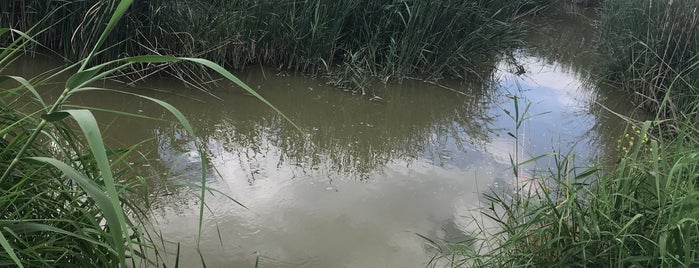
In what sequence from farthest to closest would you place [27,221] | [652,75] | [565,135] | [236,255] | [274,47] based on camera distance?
[274,47] < [652,75] < [565,135] < [236,255] < [27,221]

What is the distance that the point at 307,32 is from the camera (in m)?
4.68

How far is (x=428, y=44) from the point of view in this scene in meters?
4.84

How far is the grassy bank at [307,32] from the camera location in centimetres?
400

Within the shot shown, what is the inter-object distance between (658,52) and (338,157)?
2.93m

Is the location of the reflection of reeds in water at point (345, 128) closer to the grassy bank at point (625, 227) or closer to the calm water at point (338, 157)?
the calm water at point (338, 157)

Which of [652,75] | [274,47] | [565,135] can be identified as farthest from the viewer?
[274,47]

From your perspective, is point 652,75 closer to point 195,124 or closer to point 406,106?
point 406,106

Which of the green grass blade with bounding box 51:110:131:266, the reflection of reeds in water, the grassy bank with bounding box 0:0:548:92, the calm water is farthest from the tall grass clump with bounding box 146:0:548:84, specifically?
the green grass blade with bounding box 51:110:131:266

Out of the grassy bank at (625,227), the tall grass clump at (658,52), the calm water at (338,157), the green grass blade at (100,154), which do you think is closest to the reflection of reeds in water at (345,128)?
the calm water at (338,157)

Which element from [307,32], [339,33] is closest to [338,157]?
[307,32]

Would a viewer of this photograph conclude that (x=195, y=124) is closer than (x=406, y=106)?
Yes

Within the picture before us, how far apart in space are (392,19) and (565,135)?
1.75 metres

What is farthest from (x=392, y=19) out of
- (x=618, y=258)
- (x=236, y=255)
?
(x=618, y=258)

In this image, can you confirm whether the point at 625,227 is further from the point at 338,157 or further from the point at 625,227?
the point at 338,157
